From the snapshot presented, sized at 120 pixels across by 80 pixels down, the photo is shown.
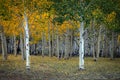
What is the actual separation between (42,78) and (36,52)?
50712mm

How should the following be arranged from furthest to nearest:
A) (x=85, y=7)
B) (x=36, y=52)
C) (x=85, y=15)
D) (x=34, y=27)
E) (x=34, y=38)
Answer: (x=36, y=52) → (x=34, y=38) → (x=34, y=27) → (x=85, y=7) → (x=85, y=15)

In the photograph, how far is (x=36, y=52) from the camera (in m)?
73.5

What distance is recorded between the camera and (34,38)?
65.4 m

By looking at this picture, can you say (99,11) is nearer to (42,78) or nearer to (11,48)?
(42,78)

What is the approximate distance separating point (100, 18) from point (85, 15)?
97.5 inches

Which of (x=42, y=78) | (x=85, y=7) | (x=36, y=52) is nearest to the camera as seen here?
(x=42, y=78)

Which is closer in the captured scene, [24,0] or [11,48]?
[24,0]

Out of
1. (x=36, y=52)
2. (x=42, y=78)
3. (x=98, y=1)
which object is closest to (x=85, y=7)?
(x=98, y=1)

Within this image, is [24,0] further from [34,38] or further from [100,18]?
[34,38]

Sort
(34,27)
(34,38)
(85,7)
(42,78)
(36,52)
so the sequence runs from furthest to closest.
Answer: (36,52), (34,38), (34,27), (85,7), (42,78)

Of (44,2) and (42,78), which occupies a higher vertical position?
(44,2)

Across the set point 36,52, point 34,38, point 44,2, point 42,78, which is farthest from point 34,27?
point 42,78

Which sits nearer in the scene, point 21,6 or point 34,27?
point 21,6

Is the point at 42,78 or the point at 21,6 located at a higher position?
the point at 21,6
